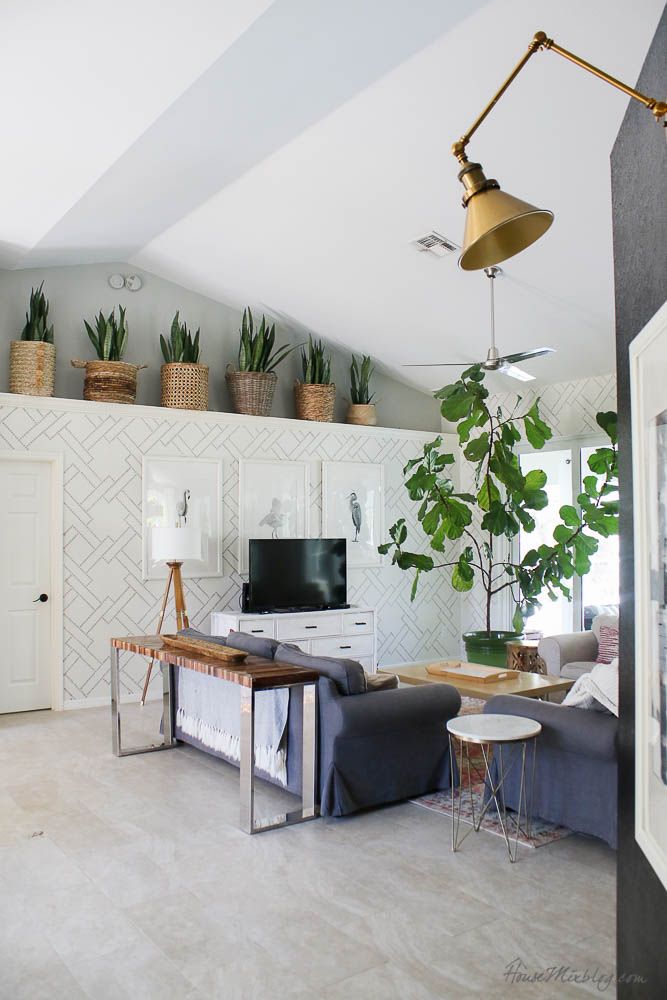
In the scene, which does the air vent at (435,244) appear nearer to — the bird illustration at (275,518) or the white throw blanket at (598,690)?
the bird illustration at (275,518)

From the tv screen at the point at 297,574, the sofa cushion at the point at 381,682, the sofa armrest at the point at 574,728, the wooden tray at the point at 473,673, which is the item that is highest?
the tv screen at the point at 297,574

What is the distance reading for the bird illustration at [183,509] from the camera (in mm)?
6934

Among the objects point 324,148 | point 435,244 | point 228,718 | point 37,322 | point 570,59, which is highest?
point 324,148

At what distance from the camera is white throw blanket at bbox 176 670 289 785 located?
13.6ft

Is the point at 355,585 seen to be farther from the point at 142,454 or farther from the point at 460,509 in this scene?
the point at 142,454

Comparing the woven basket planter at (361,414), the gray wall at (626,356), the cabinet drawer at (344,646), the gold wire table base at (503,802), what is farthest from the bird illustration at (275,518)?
the gray wall at (626,356)

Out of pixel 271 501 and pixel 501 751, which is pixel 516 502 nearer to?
pixel 271 501

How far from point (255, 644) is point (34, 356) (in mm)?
3109

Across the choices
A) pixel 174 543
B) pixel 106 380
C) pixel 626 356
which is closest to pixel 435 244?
pixel 106 380

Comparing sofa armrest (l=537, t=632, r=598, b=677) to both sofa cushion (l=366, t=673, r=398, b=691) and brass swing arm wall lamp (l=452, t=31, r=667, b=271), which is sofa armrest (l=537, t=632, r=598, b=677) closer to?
sofa cushion (l=366, t=673, r=398, b=691)

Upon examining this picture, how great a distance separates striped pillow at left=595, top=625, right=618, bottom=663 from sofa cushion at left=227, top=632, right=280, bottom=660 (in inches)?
107

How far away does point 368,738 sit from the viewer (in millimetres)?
3928

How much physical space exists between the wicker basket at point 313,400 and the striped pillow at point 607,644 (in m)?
3.21

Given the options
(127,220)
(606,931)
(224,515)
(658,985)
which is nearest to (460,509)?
(224,515)
